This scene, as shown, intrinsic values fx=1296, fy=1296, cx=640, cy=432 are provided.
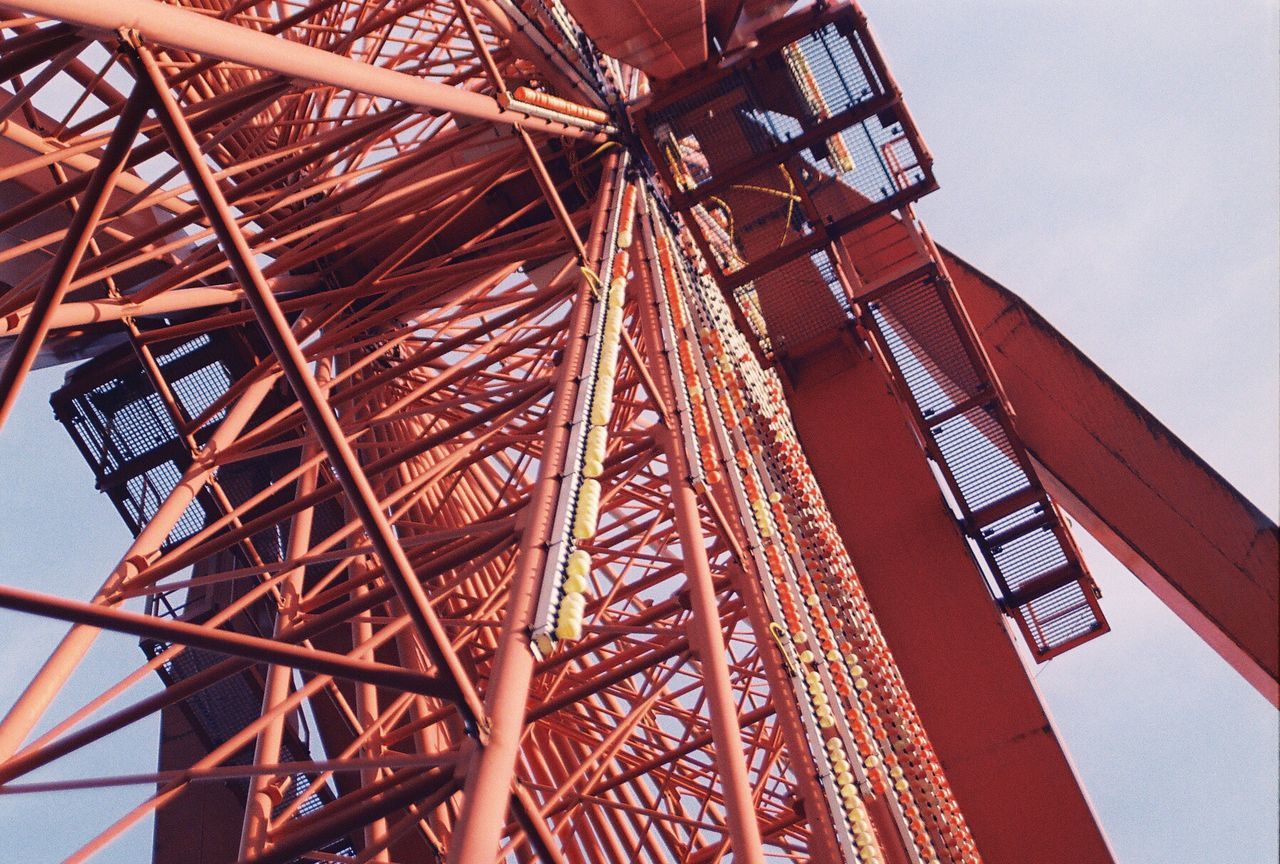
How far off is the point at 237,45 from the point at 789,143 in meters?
10.9

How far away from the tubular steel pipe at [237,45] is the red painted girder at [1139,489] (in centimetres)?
878

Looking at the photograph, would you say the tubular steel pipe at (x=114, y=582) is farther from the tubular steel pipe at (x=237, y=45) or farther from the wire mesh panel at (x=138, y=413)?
the tubular steel pipe at (x=237, y=45)

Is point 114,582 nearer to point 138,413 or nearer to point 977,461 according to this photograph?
point 138,413

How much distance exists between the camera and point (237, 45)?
7.30 meters

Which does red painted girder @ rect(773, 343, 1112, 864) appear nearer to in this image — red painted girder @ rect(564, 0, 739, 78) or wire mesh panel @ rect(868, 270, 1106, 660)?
wire mesh panel @ rect(868, 270, 1106, 660)

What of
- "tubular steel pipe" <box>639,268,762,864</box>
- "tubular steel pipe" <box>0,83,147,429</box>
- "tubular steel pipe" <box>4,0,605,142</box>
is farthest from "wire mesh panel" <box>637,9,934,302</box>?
"tubular steel pipe" <box>0,83,147,429</box>

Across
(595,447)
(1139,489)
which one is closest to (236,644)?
(595,447)

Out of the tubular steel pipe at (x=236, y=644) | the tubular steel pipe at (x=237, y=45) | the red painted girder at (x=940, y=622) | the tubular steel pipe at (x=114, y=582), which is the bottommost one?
the red painted girder at (x=940, y=622)

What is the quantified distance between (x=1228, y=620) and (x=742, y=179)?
849 centimetres

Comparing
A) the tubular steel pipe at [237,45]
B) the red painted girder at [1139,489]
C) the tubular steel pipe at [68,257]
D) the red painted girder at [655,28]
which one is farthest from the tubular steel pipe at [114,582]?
the red painted girder at [1139,489]

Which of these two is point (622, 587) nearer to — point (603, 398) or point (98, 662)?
point (603, 398)

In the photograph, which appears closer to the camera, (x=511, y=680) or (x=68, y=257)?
(x=68, y=257)

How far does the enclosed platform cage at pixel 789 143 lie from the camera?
16.7 meters

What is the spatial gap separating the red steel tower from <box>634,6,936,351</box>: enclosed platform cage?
0.17ft
